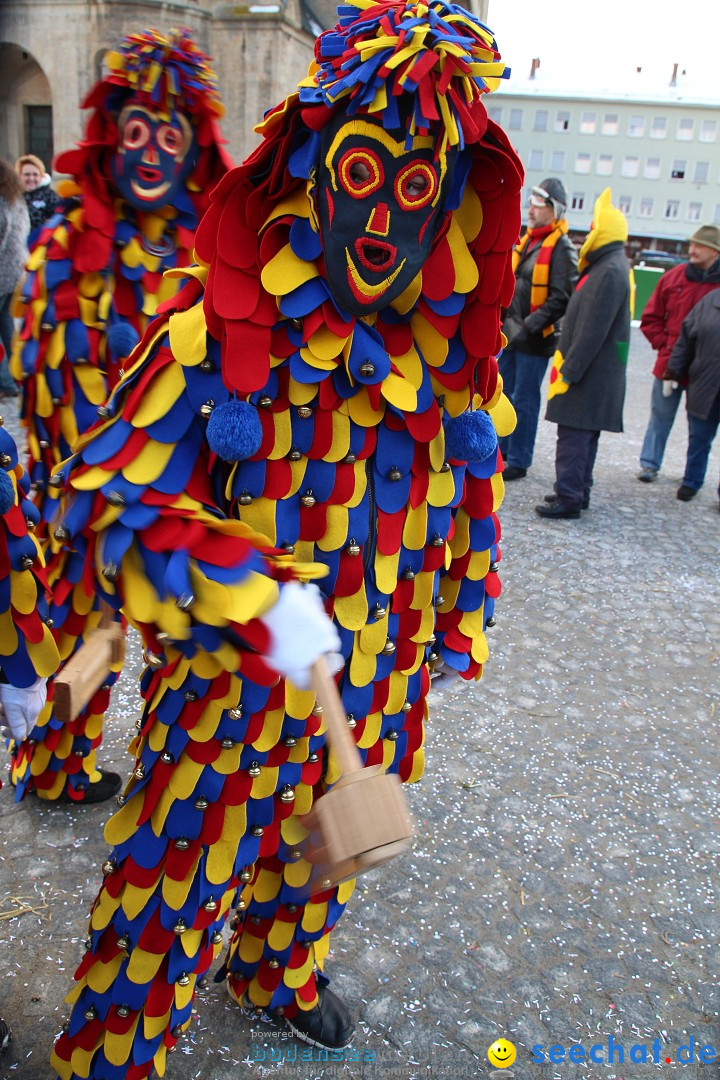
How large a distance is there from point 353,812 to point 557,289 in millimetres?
5158

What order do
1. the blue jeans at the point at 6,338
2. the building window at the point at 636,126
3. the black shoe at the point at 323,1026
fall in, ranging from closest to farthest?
the black shoe at the point at 323,1026, the blue jeans at the point at 6,338, the building window at the point at 636,126

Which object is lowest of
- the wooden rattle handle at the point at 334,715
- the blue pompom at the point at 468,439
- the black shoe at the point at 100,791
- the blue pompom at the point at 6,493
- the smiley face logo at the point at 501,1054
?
the smiley face logo at the point at 501,1054

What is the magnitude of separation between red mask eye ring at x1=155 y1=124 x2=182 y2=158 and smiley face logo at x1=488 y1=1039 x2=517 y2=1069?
2463 millimetres

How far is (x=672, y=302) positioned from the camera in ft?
20.9

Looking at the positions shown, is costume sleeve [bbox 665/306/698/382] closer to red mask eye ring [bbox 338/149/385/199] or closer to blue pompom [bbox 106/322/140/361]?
blue pompom [bbox 106/322/140/361]

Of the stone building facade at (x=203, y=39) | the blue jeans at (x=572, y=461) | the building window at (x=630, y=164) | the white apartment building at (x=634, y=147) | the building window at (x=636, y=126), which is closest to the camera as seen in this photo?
the blue jeans at (x=572, y=461)

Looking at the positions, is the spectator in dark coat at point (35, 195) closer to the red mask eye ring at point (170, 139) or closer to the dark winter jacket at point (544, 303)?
the dark winter jacket at point (544, 303)

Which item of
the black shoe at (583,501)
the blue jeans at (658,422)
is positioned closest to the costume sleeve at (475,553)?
the black shoe at (583,501)

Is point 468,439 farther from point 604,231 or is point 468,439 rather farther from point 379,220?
point 604,231

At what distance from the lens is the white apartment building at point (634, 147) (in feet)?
152

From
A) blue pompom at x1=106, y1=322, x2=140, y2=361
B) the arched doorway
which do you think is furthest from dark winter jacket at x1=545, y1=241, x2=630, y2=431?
the arched doorway

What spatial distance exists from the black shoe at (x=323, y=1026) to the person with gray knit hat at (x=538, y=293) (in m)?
4.37

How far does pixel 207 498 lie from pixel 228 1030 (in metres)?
1.30

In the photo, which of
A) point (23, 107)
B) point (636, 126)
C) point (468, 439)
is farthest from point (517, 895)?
point (636, 126)
